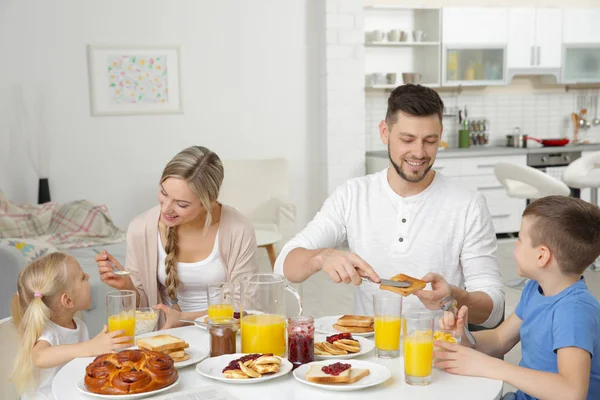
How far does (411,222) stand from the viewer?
2.43 m

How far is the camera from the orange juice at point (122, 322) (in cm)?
179

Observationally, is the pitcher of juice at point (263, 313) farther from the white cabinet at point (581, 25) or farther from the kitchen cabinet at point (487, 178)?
the white cabinet at point (581, 25)

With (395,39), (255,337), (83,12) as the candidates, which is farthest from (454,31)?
(255,337)

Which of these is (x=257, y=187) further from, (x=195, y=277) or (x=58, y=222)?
(x=195, y=277)

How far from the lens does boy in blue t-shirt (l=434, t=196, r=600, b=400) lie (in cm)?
162

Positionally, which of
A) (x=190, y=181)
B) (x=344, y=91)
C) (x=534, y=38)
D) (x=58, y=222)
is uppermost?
(x=534, y=38)

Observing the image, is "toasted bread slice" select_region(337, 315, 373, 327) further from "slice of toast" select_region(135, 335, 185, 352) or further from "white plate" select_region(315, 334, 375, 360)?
"slice of toast" select_region(135, 335, 185, 352)

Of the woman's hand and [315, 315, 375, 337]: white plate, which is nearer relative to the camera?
[315, 315, 375, 337]: white plate

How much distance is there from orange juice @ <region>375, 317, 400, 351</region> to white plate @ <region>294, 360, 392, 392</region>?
9cm

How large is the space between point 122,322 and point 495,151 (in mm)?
5203

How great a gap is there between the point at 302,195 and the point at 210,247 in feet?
13.2

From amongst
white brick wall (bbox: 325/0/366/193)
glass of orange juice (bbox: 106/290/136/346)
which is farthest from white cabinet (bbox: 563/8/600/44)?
glass of orange juice (bbox: 106/290/136/346)

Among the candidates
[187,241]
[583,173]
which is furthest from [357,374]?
[583,173]

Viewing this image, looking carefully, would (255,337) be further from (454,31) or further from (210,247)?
(454,31)
